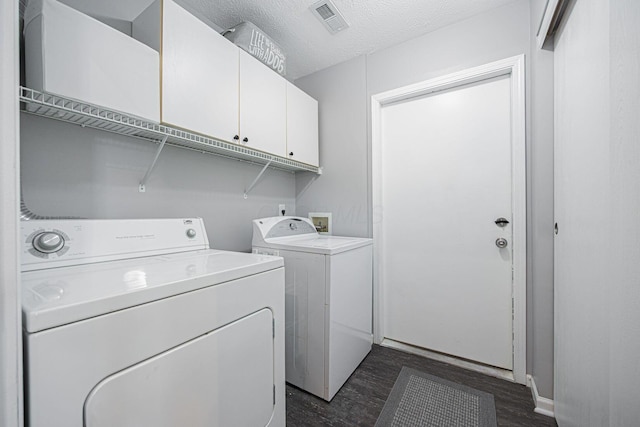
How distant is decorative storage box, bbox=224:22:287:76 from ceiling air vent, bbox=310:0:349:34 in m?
0.38

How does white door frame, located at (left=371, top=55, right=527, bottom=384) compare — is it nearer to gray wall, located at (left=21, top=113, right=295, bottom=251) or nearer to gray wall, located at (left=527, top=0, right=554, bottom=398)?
gray wall, located at (left=527, top=0, right=554, bottom=398)

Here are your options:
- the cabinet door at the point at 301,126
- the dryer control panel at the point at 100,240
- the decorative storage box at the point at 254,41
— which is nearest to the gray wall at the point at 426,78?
the cabinet door at the point at 301,126

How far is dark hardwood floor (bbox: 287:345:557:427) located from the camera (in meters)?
1.39

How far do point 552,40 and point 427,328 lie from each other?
2068 mm

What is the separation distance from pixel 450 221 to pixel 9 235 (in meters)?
2.20

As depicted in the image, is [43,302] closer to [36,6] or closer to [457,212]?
[36,6]

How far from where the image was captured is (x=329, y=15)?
1758 millimetres

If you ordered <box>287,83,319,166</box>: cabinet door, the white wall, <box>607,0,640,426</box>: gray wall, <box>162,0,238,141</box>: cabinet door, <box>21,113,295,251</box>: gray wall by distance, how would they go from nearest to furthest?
the white wall → <box>607,0,640,426</box>: gray wall → <box>21,113,295,251</box>: gray wall → <box>162,0,238,141</box>: cabinet door → <box>287,83,319,166</box>: cabinet door

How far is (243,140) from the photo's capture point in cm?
163

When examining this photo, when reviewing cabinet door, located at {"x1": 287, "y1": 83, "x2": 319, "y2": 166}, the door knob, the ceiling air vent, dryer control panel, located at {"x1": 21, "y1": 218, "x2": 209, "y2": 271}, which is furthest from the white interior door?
dryer control panel, located at {"x1": 21, "y1": 218, "x2": 209, "y2": 271}

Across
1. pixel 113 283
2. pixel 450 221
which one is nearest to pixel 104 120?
pixel 113 283

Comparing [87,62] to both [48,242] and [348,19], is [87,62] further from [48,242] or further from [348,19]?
[348,19]

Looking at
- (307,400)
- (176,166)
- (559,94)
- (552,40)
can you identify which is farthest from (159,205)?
(552,40)

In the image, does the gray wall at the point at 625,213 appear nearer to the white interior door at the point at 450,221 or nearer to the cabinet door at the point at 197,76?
the white interior door at the point at 450,221
